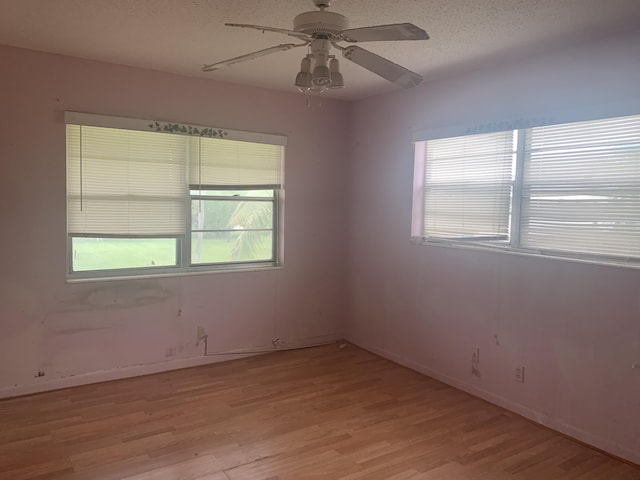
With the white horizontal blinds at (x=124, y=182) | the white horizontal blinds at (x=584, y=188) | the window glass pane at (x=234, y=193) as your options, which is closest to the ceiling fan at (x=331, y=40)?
the white horizontal blinds at (x=584, y=188)

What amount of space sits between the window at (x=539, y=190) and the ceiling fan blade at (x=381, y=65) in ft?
4.54

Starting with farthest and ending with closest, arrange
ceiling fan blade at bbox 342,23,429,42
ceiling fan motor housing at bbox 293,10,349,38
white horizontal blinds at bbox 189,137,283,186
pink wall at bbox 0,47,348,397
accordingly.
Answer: white horizontal blinds at bbox 189,137,283,186
pink wall at bbox 0,47,348,397
ceiling fan motor housing at bbox 293,10,349,38
ceiling fan blade at bbox 342,23,429,42

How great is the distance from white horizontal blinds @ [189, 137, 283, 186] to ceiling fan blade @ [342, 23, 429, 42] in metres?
2.39

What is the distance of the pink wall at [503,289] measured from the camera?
287cm

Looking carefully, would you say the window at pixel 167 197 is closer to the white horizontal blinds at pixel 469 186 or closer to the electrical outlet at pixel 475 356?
the white horizontal blinds at pixel 469 186

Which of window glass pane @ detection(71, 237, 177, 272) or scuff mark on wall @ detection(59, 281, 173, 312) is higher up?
window glass pane @ detection(71, 237, 177, 272)

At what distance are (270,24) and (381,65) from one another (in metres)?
0.90

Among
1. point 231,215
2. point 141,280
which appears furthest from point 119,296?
point 231,215

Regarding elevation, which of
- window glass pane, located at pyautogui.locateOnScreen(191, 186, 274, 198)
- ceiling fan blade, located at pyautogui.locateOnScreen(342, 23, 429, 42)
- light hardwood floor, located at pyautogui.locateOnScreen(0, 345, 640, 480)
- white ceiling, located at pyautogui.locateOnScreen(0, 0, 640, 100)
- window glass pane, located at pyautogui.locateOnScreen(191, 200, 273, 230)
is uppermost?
white ceiling, located at pyautogui.locateOnScreen(0, 0, 640, 100)

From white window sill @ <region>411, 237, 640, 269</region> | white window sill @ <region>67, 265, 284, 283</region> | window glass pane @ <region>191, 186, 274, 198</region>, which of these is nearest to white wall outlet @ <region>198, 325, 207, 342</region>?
white window sill @ <region>67, 265, 284, 283</region>

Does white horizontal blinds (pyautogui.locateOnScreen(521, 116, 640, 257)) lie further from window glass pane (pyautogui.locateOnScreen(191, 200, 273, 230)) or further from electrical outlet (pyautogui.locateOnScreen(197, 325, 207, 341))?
electrical outlet (pyautogui.locateOnScreen(197, 325, 207, 341))

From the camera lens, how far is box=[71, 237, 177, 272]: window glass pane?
148 inches

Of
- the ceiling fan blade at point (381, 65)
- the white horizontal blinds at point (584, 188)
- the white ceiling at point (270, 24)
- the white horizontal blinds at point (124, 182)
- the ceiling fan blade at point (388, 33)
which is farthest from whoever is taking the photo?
the white horizontal blinds at point (124, 182)

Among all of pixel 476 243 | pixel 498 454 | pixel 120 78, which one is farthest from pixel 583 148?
pixel 120 78
